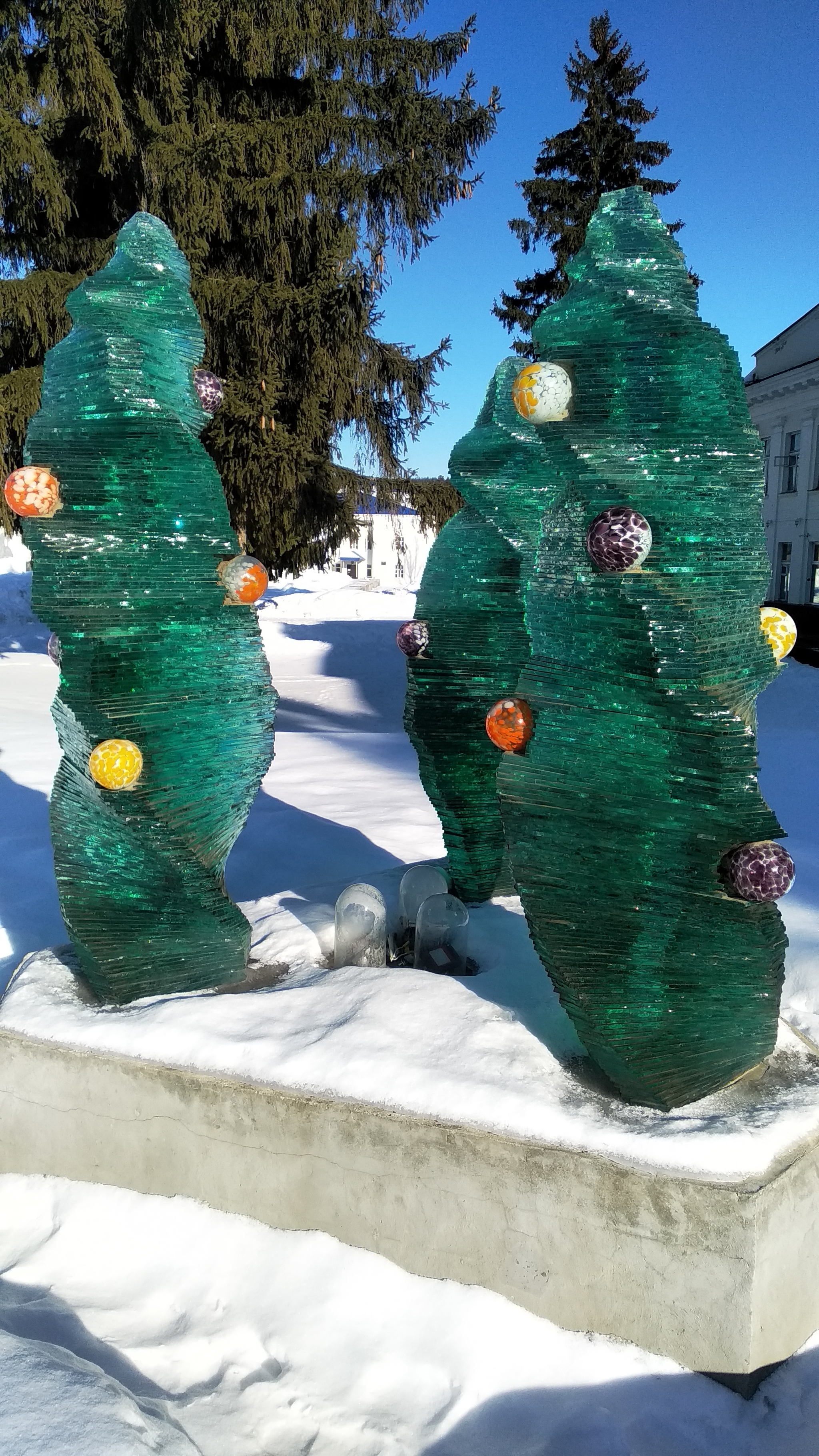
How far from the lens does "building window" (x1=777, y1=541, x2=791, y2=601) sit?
75.1 ft

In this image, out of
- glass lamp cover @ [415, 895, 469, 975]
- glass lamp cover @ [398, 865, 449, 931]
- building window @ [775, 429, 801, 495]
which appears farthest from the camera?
building window @ [775, 429, 801, 495]

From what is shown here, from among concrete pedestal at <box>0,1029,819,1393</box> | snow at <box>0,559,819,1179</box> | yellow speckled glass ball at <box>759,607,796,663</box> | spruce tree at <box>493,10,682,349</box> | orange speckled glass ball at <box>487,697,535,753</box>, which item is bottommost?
concrete pedestal at <box>0,1029,819,1393</box>

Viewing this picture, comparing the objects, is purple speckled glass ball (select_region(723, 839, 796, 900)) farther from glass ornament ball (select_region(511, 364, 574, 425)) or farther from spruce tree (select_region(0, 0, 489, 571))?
spruce tree (select_region(0, 0, 489, 571))

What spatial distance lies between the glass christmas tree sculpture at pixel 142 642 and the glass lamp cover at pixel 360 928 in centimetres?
43

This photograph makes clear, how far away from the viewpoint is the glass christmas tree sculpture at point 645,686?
2.50m

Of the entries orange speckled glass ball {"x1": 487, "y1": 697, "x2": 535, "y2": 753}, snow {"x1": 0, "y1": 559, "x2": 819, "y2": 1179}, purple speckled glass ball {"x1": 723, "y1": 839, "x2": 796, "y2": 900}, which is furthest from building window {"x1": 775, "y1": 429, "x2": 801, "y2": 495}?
purple speckled glass ball {"x1": 723, "y1": 839, "x2": 796, "y2": 900}

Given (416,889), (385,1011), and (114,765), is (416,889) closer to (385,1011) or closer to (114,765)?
(385,1011)

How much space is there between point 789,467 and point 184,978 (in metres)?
22.7

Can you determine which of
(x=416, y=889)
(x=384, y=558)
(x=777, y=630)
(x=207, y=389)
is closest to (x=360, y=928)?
(x=416, y=889)

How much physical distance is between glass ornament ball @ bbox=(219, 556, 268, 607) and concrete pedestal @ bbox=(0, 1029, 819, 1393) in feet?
5.02

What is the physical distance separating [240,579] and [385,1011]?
1.49 m

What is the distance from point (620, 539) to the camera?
240 cm

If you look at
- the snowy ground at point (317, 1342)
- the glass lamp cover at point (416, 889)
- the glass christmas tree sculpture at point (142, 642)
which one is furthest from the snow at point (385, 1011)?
the glass christmas tree sculpture at point (142, 642)

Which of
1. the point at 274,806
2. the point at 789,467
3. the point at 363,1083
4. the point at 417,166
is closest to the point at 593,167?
the point at 417,166
